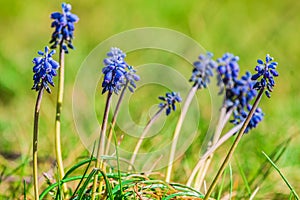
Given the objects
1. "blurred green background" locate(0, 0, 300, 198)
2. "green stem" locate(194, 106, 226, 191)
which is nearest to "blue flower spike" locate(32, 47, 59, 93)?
"blurred green background" locate(0, 0, 300, 198)

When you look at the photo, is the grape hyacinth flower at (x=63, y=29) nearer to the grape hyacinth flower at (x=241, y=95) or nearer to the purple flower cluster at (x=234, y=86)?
the purple flower cluster at (x=234, y=86)

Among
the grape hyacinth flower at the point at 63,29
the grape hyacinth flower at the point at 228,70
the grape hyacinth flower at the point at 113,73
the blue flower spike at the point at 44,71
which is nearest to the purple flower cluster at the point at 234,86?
the grape hyacinth flower at the point at 228,70

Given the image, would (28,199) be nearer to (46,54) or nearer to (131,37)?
(46,54)

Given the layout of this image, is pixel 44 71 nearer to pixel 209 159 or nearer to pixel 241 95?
pixel 209 159

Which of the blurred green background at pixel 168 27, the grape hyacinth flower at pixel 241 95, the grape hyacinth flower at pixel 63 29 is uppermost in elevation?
the blurred green background at pixel 168 27

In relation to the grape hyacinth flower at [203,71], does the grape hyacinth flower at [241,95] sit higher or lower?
lower
